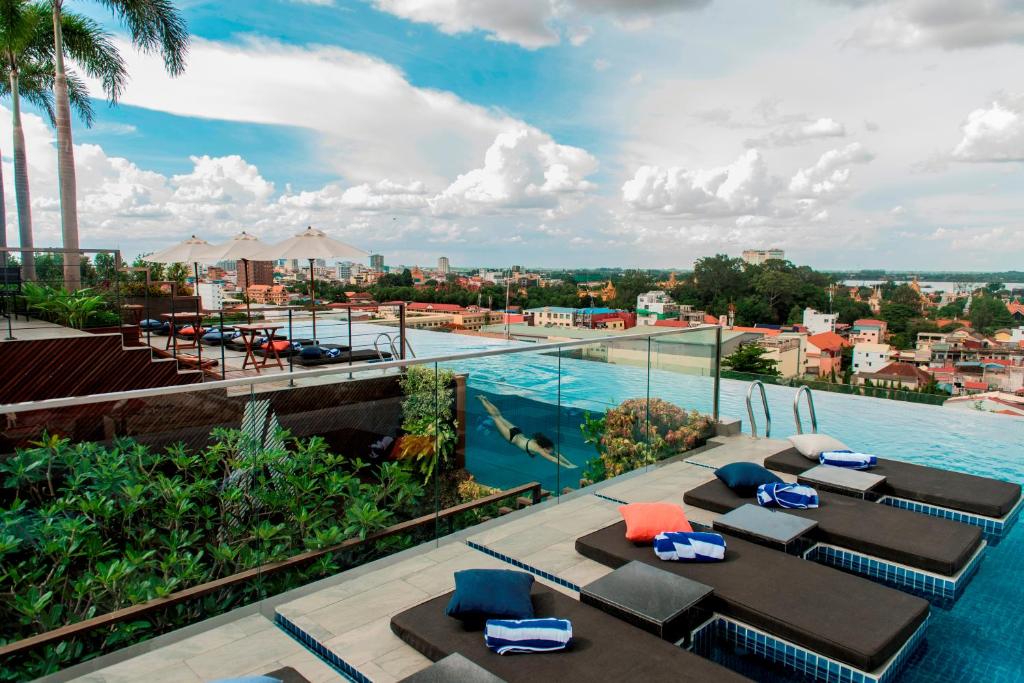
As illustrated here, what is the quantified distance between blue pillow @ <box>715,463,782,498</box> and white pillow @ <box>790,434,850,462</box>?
0.99 meters

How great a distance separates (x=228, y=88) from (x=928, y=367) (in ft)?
94.6

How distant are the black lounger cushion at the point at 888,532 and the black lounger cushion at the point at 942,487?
0.52 meters

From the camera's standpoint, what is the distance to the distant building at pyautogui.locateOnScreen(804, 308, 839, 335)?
2722 centimetres

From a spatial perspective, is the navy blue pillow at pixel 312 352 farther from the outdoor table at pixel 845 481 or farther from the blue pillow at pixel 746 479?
the outdoor table at pixel 845 481

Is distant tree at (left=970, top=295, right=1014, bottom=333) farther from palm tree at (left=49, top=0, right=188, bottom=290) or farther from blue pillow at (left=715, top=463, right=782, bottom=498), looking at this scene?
palm tree at (left=49, top=0, right=188, bottom=290)

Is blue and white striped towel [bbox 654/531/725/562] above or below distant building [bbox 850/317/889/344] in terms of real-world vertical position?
above

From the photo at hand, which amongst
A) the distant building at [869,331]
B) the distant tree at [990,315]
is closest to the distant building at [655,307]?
the distant building at [869,331]

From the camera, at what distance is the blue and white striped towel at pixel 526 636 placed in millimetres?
2504

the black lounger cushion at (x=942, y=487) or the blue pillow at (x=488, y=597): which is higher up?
the blue pillow at (x=488, y=597)

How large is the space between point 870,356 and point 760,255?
53.4 ft

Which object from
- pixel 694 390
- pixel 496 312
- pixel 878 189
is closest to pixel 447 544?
pixel 694 390

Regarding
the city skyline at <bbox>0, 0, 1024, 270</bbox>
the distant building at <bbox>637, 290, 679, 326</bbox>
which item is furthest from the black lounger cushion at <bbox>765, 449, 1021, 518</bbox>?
the distant building at <bbox>637, 290, 679, 326</bbox>

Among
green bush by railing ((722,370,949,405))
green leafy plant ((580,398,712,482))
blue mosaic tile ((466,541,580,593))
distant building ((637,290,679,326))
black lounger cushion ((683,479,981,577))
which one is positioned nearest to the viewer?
blue mosaic tile ((466,541,580,593))

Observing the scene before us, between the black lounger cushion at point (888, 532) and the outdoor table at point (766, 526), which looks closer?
the black lounger cushion at point (888, 532)
